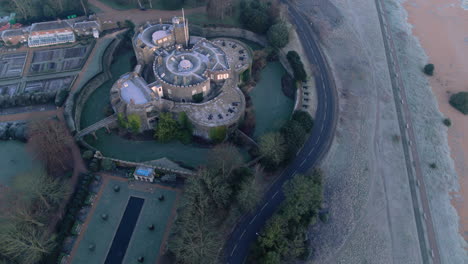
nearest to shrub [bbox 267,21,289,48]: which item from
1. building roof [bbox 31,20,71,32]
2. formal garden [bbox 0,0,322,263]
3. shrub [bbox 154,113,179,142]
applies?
formal garden [bbox 0,0,322,263]

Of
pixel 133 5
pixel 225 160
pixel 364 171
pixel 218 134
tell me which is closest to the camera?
pixel 225 160

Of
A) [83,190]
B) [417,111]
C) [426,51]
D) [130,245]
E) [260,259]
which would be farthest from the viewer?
[426,51]

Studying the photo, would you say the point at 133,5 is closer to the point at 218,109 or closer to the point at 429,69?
the point at 218,109

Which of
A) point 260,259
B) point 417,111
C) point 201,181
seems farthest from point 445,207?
point 201,181

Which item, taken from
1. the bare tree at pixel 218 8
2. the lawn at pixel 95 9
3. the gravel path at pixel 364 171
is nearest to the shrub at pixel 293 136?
the gravel path at pixel 364 171

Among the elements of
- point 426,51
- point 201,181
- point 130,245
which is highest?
point 426,51

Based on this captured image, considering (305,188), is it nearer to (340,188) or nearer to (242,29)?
(340,188)

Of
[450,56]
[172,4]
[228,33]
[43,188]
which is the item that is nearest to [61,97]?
[43,188]
